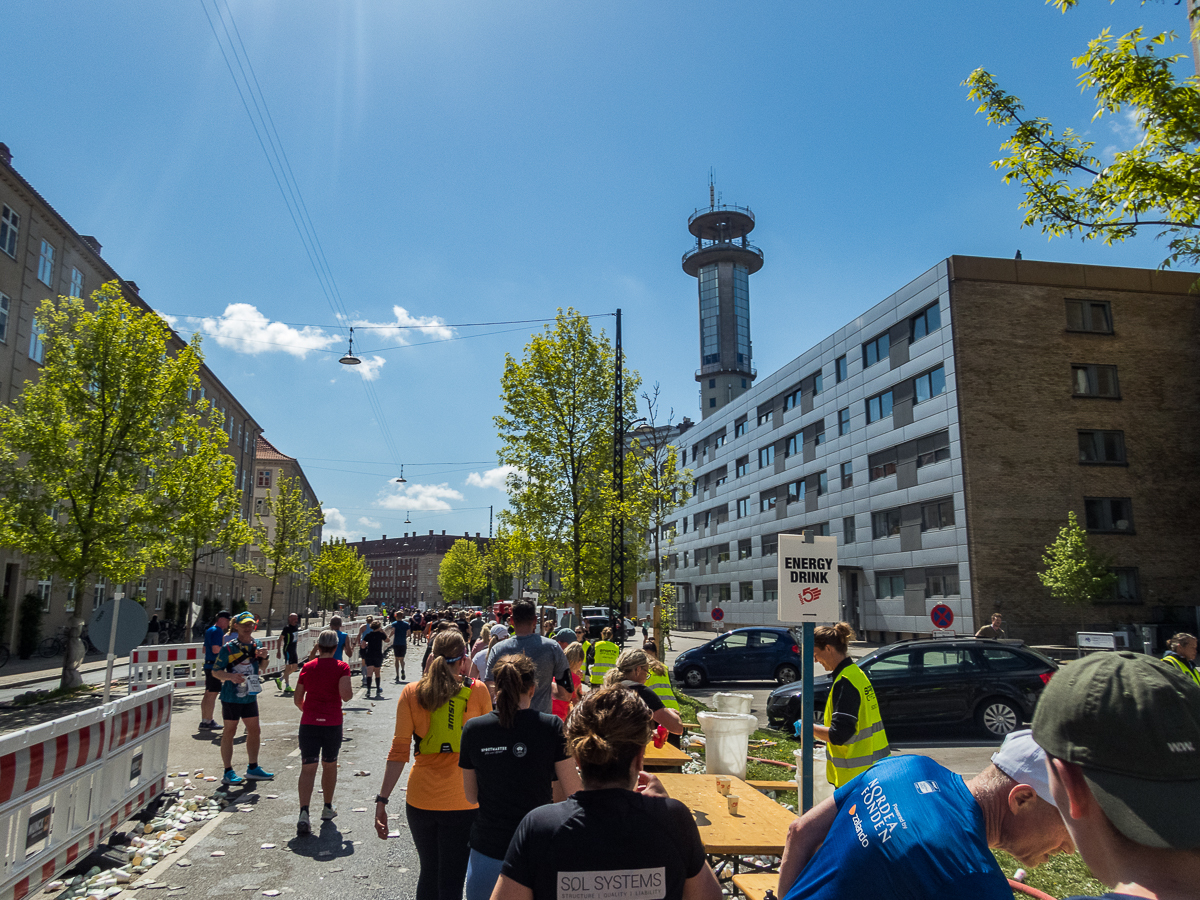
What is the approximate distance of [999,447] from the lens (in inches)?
1273

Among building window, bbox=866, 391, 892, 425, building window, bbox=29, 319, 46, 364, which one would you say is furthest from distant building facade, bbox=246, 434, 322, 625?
building window, bbox=866, 391, 892, 425

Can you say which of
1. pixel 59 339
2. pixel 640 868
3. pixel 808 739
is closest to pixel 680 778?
pixel 808 739

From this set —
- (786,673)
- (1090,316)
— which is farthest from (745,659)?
(1090,316)

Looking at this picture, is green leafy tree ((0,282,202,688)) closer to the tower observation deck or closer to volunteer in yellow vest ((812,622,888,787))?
volunteer in yellow vest ((812,622,888,787))

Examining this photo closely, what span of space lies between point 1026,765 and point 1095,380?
38.3m

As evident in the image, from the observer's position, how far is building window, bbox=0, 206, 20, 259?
2617cm

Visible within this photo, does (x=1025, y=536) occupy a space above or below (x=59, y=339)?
below

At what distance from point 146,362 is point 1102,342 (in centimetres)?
3638

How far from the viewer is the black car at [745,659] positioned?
21.9 metres

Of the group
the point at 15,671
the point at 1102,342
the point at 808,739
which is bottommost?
the point at 15,671

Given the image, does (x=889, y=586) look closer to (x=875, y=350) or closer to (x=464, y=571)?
(x=875, y=350)

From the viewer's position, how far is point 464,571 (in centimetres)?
10100

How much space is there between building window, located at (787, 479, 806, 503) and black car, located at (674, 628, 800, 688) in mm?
26251

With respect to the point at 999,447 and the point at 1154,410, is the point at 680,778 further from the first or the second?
the point at 1154,410
